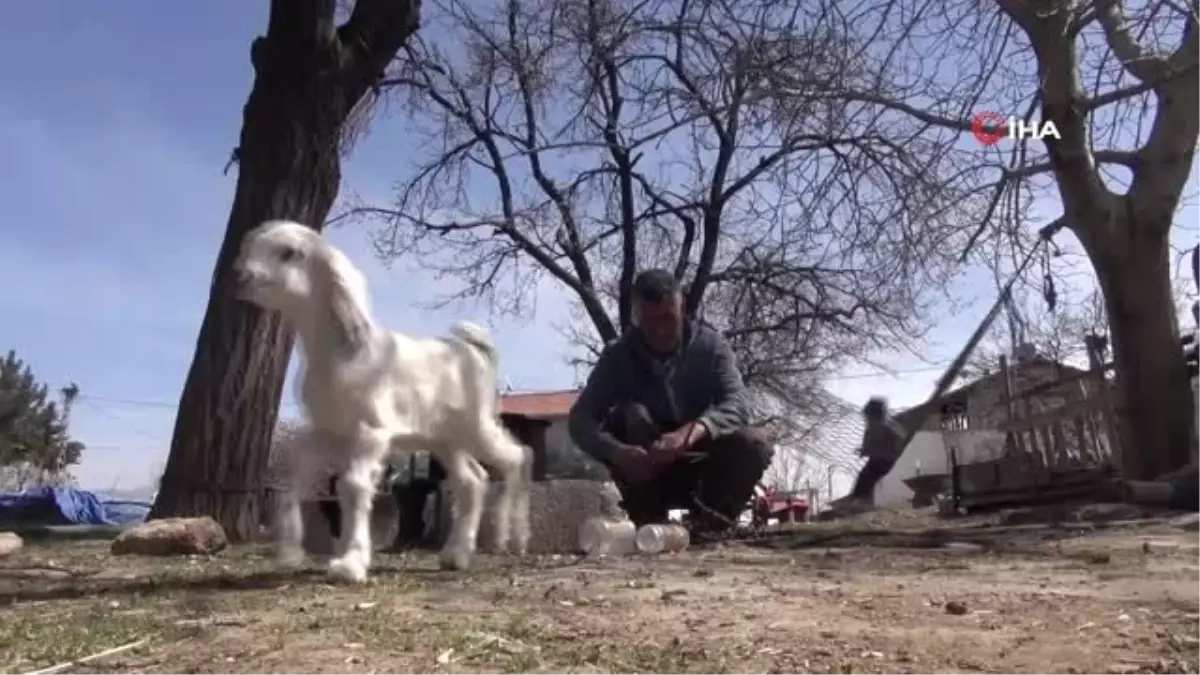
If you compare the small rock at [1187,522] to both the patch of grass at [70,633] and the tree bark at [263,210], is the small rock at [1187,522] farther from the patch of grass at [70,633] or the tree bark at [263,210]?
the tree bark at [263,210]

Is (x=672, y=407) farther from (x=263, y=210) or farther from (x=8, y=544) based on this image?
(x=8, y=544)

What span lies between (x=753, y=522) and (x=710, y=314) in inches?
518

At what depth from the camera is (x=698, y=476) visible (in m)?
5.87

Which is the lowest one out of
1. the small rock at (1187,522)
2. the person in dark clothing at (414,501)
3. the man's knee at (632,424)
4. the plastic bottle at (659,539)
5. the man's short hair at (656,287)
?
the plastic bottle at (659,539)

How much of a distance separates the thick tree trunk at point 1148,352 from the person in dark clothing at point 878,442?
723 cm

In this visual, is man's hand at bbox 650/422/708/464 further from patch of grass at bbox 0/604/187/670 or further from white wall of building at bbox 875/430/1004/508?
white wall of building at bbox 875/430/1004/508

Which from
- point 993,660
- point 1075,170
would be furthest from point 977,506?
point 993,660

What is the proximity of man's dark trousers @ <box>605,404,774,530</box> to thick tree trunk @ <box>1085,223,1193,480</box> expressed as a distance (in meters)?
5.06

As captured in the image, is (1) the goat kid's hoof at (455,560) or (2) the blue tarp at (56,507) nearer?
(1) the goat kid's hoof at (455,560)

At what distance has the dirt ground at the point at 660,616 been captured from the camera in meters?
2.80

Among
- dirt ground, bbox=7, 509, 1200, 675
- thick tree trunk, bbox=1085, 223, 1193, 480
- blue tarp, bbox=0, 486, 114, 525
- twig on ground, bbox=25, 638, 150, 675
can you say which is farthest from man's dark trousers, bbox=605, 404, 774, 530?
blue tarp, bbox=0, 486, 114, 525

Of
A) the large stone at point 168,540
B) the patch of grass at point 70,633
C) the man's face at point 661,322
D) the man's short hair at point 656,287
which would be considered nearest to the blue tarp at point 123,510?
the large stone at point 168,540

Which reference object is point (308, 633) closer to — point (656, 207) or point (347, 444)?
point (347, 444)

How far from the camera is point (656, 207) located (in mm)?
19562
